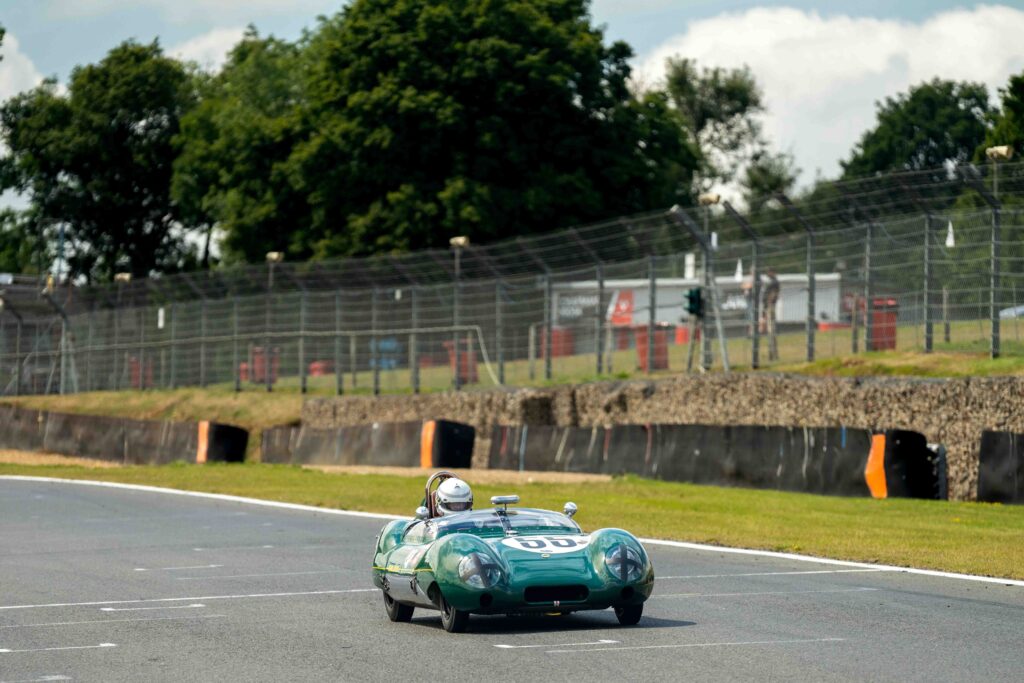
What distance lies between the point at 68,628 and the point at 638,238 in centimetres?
1977

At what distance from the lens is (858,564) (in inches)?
559

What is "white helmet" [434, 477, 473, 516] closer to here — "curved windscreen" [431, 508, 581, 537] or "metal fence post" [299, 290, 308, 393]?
"curved windscreen" [431, 508, 581, 537]

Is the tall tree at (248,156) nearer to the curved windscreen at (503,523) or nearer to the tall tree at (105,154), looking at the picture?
the tall tree at (105,154)

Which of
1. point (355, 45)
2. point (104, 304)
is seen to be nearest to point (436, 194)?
point (355, 45)

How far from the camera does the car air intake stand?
9.88m

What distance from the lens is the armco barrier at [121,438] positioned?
108ft

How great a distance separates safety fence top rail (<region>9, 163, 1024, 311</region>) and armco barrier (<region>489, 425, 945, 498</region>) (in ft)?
12.6

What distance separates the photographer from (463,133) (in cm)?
5512

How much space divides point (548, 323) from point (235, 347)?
11.5 meters

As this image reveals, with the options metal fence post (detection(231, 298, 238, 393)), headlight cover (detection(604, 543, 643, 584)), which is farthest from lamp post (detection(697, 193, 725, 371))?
headlight cover (detection(604, 543, 643, 584))

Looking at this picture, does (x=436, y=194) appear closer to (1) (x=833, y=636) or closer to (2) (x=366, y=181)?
(2) (x=366, y=181)

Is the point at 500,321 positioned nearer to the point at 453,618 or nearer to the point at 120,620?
the point at 120,620

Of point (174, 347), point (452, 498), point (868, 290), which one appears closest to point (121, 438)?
point (174, 347)

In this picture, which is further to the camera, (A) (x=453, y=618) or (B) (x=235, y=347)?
(B) (x=235, y=347)
